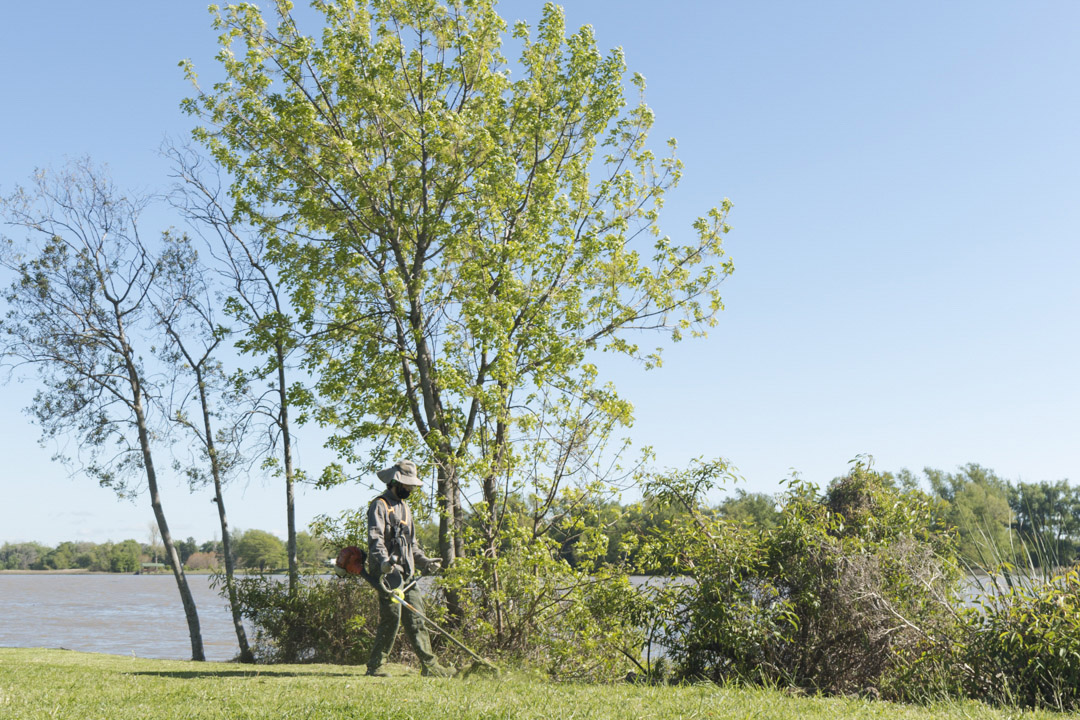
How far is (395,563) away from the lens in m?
8.90

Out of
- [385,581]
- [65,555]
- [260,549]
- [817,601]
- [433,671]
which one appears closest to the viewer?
[817,601]

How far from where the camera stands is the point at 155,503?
19.6 m

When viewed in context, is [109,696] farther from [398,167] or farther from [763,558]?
[398,167]

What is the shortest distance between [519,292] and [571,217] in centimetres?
289

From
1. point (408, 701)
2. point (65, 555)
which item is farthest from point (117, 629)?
point (65, 555)

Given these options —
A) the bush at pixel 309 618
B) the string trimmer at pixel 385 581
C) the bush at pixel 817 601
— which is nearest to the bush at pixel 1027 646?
the bush at pixel 817 601

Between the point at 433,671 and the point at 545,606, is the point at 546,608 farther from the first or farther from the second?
the point at 433,671

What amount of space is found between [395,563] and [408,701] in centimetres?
258

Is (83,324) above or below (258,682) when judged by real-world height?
above

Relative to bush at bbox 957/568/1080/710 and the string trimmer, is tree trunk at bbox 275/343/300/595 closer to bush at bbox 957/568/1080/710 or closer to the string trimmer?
the string trimmer

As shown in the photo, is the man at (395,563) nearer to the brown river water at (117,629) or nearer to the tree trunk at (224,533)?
the brown river water at (117,629)

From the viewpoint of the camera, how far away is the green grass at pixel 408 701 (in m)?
5.98

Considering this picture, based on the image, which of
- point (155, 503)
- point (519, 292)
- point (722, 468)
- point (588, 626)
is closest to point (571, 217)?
point (519, 292)

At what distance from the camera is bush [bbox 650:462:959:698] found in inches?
327
